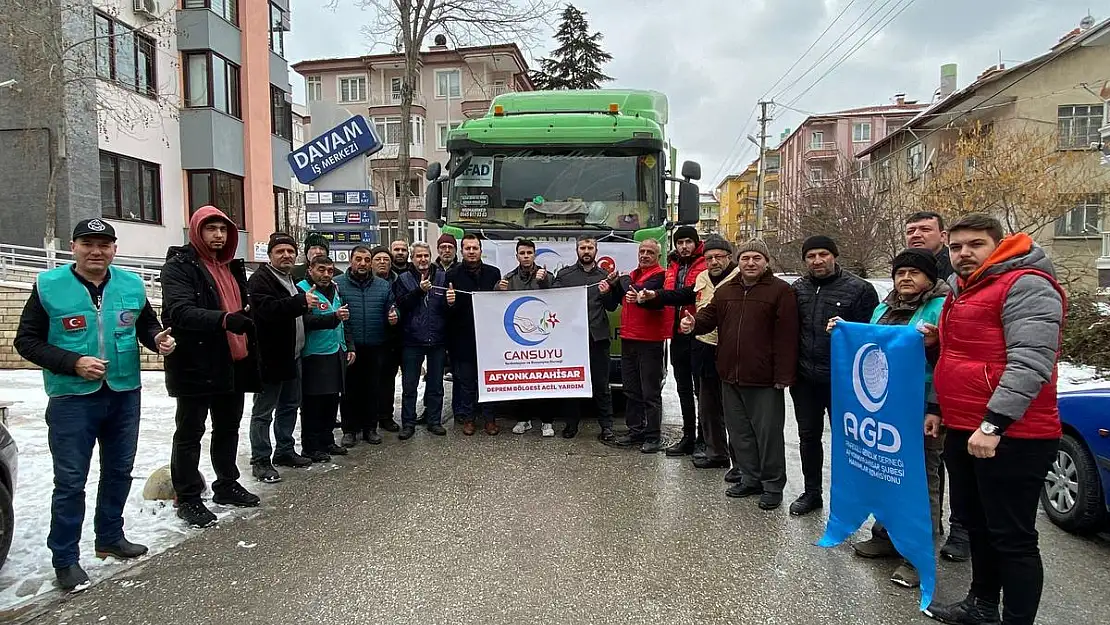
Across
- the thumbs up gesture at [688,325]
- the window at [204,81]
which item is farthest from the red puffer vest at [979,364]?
the window at [204,81]

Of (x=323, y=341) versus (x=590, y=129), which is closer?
(x=323, y=341)

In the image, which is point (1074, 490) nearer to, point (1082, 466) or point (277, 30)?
point (1082, 466)

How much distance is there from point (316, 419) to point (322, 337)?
0.80 meters

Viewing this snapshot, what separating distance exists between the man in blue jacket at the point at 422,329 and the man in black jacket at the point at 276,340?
1286 mm

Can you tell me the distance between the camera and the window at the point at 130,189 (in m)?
17.2

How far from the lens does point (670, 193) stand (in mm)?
8297

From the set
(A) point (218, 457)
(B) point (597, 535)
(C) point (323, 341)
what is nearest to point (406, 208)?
(C) point (323, 341)

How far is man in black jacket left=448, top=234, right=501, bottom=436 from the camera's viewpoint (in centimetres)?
711

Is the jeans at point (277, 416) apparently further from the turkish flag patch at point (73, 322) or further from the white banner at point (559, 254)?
the white banner at point (559, 254)

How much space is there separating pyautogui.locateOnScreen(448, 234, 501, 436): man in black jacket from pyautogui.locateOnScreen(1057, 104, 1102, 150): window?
76.3 feet

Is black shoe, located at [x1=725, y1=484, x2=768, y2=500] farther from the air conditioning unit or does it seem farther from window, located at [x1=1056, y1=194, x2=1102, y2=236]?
window, located at [x1=1056, y1=194, x2=1102, y2=236]

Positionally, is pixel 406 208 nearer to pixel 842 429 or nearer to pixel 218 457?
pixel 218 457

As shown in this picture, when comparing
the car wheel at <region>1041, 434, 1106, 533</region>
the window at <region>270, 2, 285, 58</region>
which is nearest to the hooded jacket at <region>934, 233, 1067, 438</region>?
the car wheel at <region>1041, 434, 1106, 533</region>

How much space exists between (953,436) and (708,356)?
2588 millimetres
